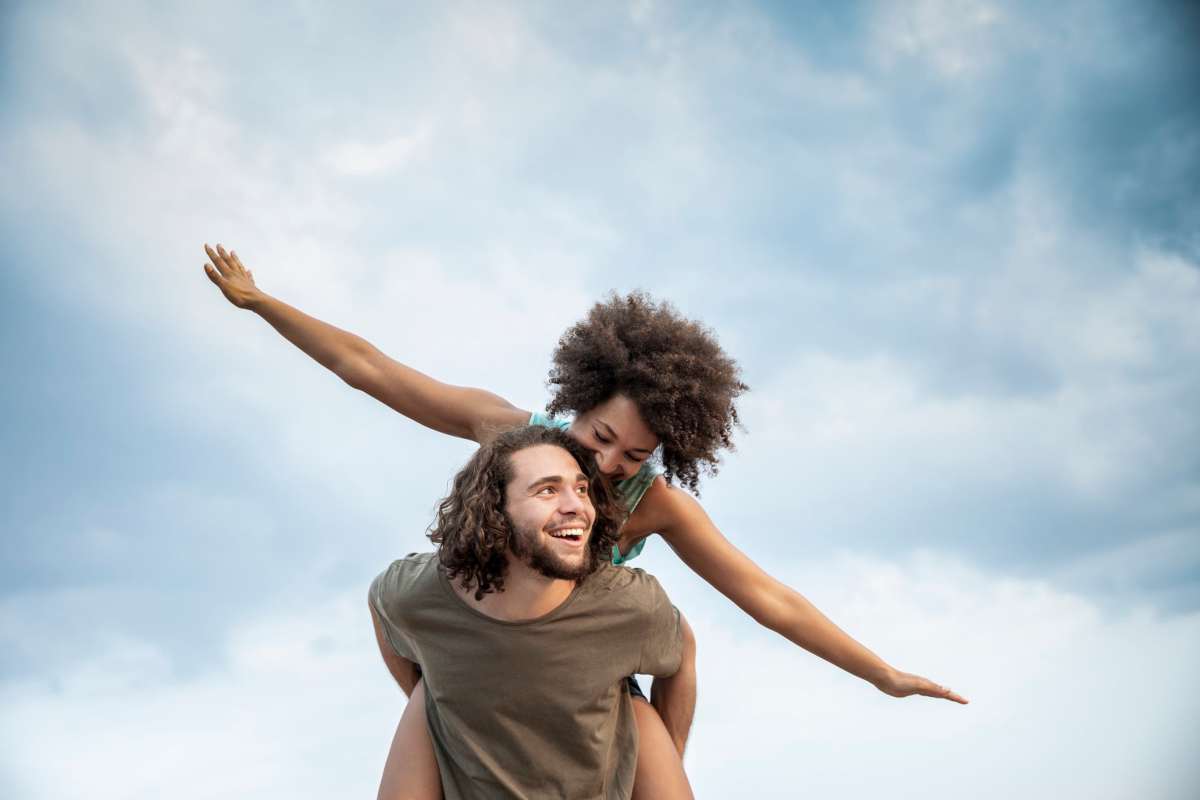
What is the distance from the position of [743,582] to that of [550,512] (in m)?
1.25

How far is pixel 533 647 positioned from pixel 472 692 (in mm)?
356

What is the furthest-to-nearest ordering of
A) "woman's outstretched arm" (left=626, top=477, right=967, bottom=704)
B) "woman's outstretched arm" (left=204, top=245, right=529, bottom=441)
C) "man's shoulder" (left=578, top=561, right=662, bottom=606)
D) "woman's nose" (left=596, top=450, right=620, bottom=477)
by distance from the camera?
1. "woman's outstretched arm" (left=204, top=245, right=529, bottom=441)
2. "woman's outstretched arm" (left=626, top=477, right=967, bottom=704)
3. "woman's nose" (left=596, top=450, right=620, bottom=477)
4. "man's shoulder" (left=578, top=561, right=662, bottom=606)

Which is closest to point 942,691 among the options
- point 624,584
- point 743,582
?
point 743,582

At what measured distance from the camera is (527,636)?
5324 mm

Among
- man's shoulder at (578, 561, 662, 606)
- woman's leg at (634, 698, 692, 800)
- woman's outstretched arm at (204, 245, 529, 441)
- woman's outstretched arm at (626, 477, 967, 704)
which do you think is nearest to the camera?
man's shoulder at (578, 561, 662, 606)

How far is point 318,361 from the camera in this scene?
678cm

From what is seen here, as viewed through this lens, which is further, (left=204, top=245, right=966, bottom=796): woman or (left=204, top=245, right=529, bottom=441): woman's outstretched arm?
(left=204, top=245, right=529, bottom=441): woman's outstretched arm

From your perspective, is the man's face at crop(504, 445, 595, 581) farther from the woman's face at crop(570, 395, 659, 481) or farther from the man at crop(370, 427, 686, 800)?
the woman's face at crop(570, 395, 659, 481)

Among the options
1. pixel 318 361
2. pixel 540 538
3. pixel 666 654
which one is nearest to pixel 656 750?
pixel 666 654


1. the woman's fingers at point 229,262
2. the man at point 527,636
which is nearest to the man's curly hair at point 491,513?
the man at point 527,636

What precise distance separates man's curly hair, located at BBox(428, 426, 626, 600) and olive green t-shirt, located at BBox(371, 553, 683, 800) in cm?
16

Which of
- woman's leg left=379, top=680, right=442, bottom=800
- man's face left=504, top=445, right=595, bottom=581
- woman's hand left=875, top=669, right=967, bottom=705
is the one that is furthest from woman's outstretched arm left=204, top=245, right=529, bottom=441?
woman's hand left=875, top=669, right=967, bottom=705

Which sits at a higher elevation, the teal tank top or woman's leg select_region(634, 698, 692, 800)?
the teal tank top

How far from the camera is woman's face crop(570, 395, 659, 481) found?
5980 mm
